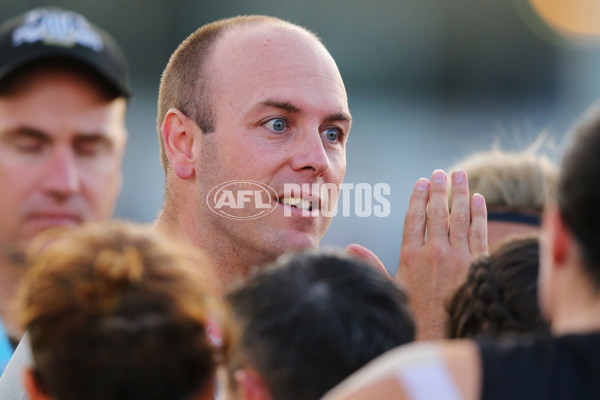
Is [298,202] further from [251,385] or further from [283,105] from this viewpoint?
[251,385]

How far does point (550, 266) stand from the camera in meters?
1.29

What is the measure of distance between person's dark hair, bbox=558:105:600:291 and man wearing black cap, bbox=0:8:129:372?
202 centimetres

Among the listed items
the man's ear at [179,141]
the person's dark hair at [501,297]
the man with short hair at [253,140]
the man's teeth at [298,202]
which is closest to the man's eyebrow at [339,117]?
the man with short hair at [253,140]

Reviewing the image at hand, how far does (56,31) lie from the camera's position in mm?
2828

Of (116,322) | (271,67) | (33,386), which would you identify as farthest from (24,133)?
(116,322)

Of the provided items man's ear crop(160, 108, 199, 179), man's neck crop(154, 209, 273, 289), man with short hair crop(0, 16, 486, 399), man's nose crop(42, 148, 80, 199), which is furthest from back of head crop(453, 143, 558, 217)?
man's nose crop(42, 148, 80, 199)

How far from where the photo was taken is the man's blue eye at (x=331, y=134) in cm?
300

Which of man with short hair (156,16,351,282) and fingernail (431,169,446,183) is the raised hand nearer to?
fingernail (431,169,446,183)

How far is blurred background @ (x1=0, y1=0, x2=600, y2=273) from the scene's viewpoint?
11.0 metres

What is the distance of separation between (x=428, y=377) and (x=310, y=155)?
1753mm

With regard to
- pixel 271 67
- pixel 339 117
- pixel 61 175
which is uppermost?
pixel 271 67

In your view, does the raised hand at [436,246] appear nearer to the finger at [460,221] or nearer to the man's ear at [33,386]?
the finger at [460,221]

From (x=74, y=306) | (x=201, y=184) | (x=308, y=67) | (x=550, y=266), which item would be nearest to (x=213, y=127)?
(x=201, y=184)

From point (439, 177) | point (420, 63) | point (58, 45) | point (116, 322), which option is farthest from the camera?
point (420, 63)
